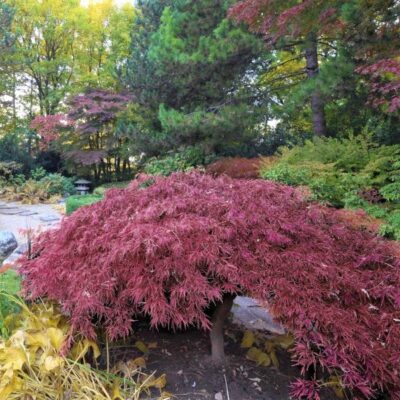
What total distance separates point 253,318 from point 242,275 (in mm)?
1199

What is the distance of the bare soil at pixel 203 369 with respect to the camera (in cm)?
150

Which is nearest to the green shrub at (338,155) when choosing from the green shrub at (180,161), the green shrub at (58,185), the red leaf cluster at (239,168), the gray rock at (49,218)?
the red leaf cluster at (239,168)

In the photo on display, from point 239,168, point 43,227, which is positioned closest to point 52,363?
point 239,168

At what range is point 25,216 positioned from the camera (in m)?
7.14

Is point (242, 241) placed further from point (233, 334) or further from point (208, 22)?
point (208, 22)

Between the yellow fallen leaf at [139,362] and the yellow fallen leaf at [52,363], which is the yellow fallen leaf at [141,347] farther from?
the yellow fallen leaf at [52,363]

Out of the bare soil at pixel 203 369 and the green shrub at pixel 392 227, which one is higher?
the green shrub at pixel 392 227

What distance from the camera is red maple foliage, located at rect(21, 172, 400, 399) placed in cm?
120

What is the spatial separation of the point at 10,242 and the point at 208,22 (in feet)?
14.0

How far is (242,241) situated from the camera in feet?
4.81

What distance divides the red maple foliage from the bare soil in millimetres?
256

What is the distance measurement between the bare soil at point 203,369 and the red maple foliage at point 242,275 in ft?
0.84

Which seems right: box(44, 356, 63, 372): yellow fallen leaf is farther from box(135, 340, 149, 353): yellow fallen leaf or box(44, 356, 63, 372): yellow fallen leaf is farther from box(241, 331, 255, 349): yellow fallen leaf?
box(241, 331, 255, 349): yellow fallen leaf

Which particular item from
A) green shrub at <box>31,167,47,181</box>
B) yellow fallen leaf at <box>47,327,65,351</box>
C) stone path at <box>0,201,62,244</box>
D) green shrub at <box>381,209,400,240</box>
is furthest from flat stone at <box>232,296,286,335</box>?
green shrub at <box>31,167,47,181</box>
